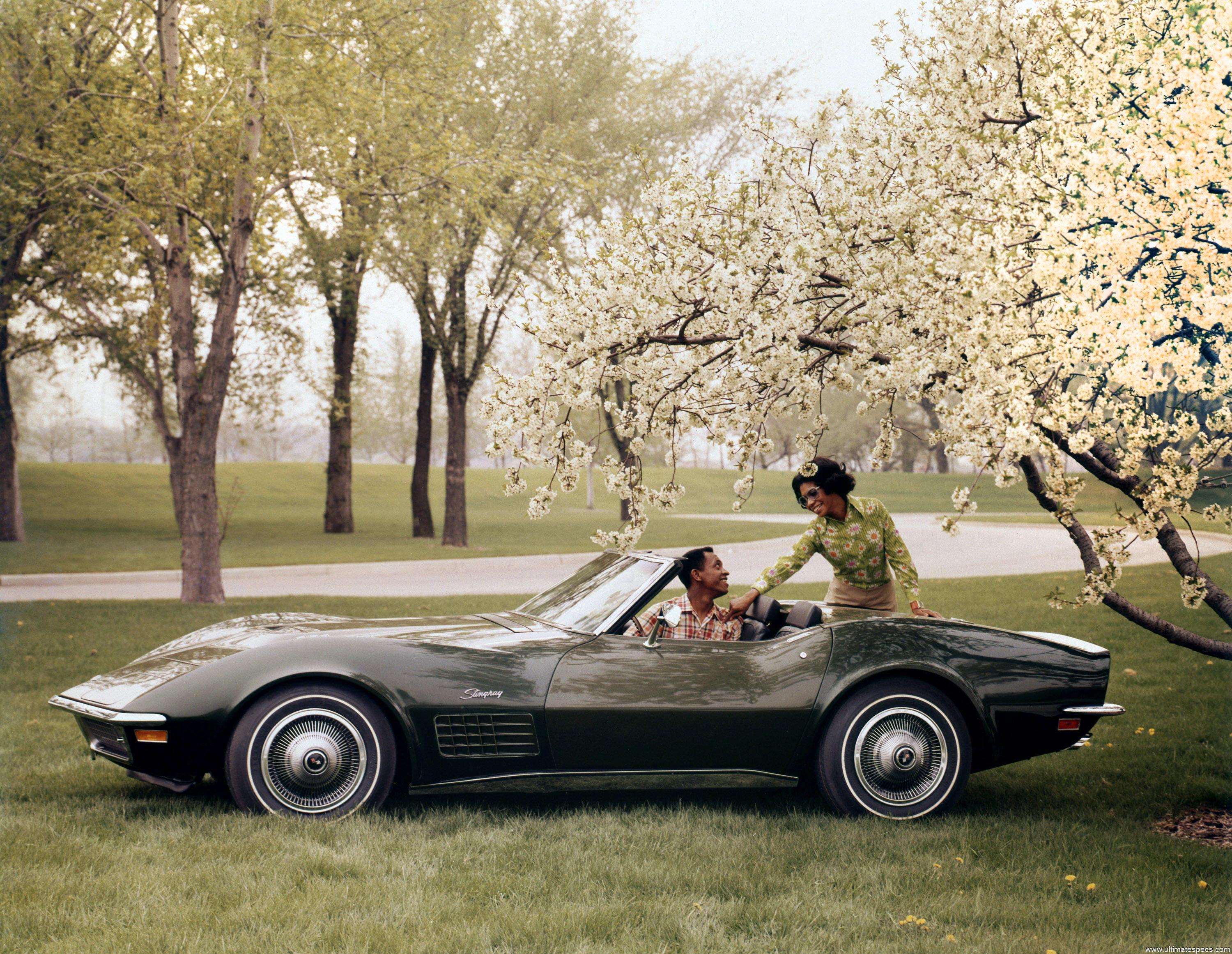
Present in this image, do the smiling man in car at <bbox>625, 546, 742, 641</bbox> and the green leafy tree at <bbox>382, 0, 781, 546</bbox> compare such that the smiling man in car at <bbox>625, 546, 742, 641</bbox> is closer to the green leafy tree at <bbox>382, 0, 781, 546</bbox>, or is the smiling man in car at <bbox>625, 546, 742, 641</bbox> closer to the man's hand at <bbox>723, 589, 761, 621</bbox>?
the man's hand at <bbox>723, 589, 761, 621</bbox>

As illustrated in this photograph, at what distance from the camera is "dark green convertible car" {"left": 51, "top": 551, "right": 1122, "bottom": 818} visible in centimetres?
423

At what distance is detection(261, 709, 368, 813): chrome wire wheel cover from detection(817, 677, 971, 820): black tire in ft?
6.60

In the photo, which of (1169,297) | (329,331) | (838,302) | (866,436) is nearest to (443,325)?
(329,331)

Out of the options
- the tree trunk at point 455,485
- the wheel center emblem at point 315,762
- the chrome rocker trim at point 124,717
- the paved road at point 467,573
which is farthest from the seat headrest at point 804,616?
the tree trunk at point 455,485

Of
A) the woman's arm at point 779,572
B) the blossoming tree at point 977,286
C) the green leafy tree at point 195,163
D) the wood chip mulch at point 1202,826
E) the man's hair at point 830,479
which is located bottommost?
the wood chip mulch at point 1202,826

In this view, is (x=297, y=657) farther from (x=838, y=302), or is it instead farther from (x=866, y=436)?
(x=866, y=436)

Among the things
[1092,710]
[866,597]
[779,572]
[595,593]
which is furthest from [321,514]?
[1092,710]

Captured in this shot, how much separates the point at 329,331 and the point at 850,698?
84.7 feet

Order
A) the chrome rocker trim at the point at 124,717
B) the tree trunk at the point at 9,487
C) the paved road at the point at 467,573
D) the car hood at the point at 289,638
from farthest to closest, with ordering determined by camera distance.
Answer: the tree trunk at the point at 9,487, the paved road at the point at 467,573, the car hood at the point at 289,638, the chrome rocker trim at the point at 124,717

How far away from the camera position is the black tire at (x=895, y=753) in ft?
14.6

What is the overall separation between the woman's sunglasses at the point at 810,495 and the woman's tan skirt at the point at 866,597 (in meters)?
0.51

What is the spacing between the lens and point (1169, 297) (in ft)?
12.5

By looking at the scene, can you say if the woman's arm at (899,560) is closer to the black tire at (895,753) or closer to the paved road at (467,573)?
the black tire at (895,753)

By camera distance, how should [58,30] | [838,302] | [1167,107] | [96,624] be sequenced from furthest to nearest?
1. [58,30]
2. [96,624]
3. [838,302]
4. [1167,107]
